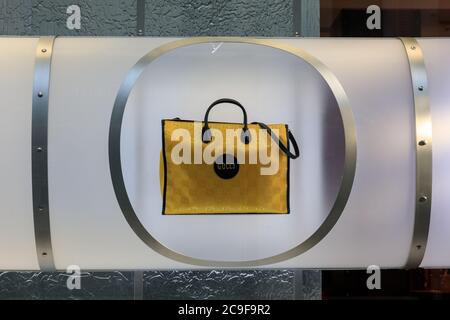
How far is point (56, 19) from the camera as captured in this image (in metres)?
2.04

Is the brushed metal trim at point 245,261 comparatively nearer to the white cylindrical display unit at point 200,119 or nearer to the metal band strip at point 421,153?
the white cylindrical display unit at point 200,119

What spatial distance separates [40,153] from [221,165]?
0.51 meters

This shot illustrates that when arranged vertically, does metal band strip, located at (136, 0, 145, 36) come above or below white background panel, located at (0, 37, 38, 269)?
above

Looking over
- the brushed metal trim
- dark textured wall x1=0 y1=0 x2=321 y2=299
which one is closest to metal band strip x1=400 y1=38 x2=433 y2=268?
the brushed metal trim

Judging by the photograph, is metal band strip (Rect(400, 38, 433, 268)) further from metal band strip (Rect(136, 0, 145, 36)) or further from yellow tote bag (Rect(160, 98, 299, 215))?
metal band strip (Rect(136, 0, 145, 36))

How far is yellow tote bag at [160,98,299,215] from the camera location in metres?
1.41

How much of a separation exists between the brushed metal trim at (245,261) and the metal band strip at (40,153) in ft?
0.61

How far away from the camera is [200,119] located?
1.42m

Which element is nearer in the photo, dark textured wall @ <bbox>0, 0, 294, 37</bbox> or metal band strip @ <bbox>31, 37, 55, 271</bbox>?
metal band strip @ <bbox>31, 37, 55, 271</bbox>

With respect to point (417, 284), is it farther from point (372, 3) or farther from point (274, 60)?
point (274, 60)

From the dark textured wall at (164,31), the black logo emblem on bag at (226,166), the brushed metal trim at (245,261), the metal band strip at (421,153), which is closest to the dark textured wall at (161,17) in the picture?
the dark textured wall at (164,31)

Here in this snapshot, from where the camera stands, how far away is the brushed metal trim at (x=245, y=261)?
1403 mm

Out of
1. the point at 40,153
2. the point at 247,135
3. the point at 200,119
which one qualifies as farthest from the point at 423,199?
the point at 40,153

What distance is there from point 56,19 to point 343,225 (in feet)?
4.68
